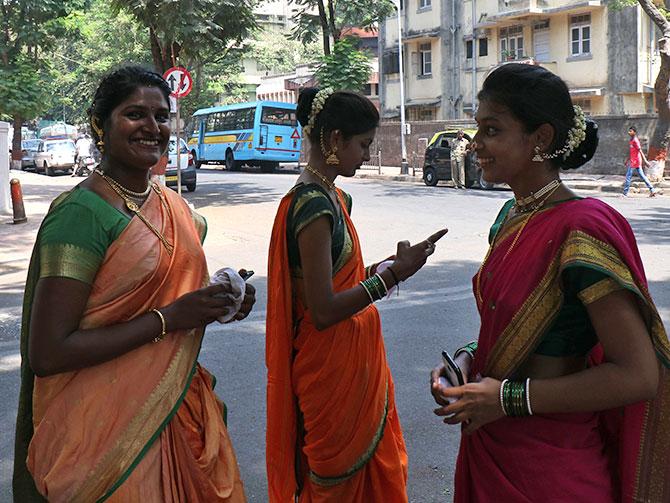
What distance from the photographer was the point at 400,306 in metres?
7.84

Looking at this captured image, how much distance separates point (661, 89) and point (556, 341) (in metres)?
21.0

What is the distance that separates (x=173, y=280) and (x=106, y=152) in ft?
1.35

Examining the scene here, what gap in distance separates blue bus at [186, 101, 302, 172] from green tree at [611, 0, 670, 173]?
15.9 metres

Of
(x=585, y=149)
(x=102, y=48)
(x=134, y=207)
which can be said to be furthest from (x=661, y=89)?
(x=102, y=48)

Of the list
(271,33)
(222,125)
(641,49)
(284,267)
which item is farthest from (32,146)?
(284,267)

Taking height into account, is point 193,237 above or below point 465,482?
above

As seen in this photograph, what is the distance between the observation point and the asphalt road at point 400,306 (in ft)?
15.0

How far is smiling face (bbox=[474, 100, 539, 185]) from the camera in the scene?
204 centimetres

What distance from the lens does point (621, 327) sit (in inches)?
70.0

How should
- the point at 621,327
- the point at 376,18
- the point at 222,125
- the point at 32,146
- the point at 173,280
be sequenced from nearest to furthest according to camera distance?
1. the point at 621,327
2. the point at 173,280
3. the point at 376,18
4. the point at 222,125
5. the point at 32,146

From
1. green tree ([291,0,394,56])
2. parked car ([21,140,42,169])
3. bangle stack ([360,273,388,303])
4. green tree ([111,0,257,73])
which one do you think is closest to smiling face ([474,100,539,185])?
bangle stack ([360,273,388,303])

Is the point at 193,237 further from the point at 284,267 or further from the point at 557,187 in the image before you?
the point at 557,187

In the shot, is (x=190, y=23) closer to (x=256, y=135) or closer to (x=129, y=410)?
(x=129, y=410)

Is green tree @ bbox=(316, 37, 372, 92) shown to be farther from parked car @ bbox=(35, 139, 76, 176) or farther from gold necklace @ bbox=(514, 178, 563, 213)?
gold necklace @ bbox=(514, 178, 563, 213)
